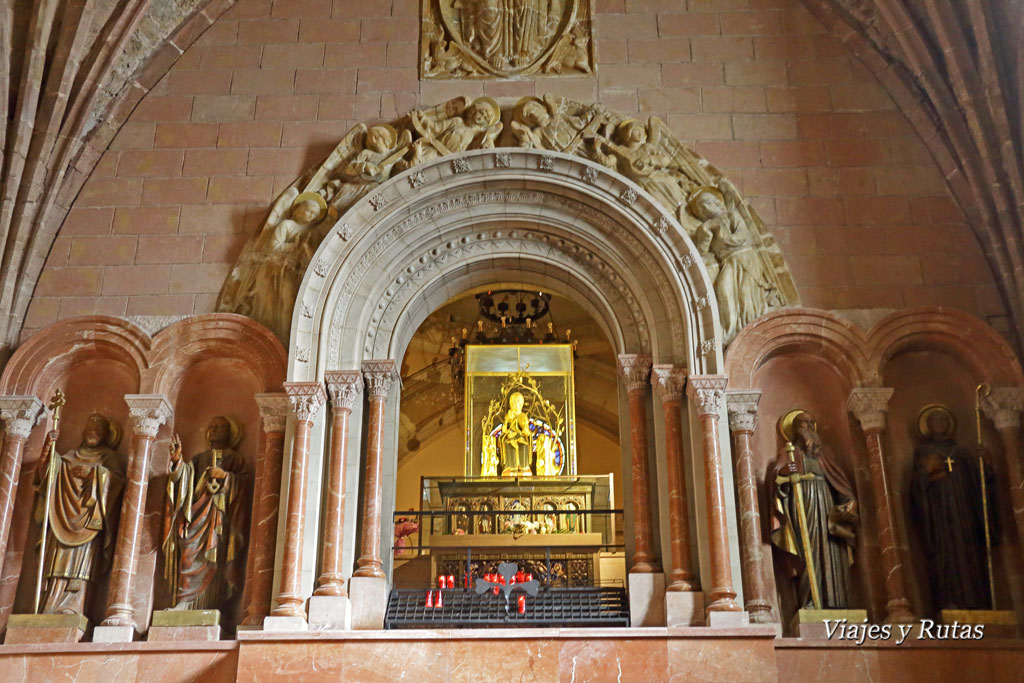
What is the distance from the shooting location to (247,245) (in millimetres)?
11078

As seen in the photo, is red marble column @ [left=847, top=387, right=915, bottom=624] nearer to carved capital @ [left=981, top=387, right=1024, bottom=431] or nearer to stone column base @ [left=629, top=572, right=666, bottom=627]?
carved capital @ [left=981, top=387, right=1024, bottom=431]

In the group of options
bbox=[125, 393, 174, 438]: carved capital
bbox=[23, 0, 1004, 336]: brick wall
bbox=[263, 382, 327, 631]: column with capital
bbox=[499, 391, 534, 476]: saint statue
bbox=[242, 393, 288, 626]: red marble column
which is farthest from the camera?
bbox=[499, 391, 534, 476]: saint statue

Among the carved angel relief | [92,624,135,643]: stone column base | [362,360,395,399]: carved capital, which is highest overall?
the carved angel relief

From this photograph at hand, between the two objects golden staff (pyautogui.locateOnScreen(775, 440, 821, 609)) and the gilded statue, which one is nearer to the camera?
golden staff (pyautogui.locateOnScreen(775, 440, 821, 609))

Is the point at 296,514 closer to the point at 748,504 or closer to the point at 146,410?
the point at 146,410

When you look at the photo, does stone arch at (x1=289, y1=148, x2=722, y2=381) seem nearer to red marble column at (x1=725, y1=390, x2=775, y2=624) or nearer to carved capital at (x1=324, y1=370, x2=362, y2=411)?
carved capital at (x1=324, y1=370, x2=362, y2=411)

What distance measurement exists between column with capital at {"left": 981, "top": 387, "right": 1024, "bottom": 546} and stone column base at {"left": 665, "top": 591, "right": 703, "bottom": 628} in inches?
108

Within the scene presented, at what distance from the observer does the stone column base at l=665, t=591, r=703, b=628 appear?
30.9 ft

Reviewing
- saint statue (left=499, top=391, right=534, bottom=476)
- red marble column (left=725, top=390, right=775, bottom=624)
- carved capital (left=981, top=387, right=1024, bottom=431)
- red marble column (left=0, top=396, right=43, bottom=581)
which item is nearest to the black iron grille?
red marble column (left=725, top=390, right=775, bottom=624)

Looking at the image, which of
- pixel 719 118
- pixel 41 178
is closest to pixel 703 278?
pixel 719 118

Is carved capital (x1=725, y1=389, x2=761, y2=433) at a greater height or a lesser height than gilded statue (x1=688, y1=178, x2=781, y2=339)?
lesser

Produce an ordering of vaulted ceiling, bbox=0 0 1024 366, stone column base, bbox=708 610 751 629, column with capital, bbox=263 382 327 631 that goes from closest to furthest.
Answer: stone column base, bbox=708 610 751 629
column with capital, bbox=263 382 327 631
vaulted ceiling, bbox=0 0 1024 366

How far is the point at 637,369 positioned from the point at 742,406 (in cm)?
106

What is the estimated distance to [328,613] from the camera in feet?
31.3
